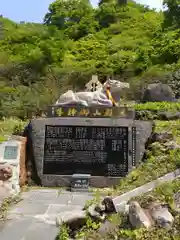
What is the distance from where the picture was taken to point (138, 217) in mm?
4215

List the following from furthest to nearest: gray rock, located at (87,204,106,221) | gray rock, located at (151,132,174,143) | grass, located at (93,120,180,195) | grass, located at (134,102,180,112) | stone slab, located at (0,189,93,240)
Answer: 1. grass, located at (134,102,180,112)
2. gray rock, located at (151,132,174,143)
3. grass, located at (93,120,180,195)
4. stone slab, located at (0,189,93,240)
5. gray rock, located at (87,204,106,221)

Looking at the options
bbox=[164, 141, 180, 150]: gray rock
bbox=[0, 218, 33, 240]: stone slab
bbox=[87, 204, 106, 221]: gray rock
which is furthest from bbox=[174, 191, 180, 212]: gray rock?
bbox=[164, 141, 180, 150]: gray rock

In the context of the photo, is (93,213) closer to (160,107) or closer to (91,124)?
(91,124)

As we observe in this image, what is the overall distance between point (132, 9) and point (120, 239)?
2978 centimetres

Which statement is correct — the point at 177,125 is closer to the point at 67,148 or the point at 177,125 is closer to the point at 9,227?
the point at 67,148

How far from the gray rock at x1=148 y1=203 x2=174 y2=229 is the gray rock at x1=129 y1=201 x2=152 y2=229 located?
86 mm

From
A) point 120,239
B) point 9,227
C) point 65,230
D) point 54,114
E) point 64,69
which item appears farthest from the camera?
point 64,69

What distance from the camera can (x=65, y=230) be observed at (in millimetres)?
4723

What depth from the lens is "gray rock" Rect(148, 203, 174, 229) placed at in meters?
4.15

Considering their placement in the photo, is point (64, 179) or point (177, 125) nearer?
point (64, 179)

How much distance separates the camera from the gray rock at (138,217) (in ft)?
13.6

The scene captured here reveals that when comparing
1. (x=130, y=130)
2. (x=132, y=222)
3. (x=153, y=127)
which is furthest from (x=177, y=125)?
(x=132, y=222)

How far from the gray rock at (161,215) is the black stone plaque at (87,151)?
3488 mm

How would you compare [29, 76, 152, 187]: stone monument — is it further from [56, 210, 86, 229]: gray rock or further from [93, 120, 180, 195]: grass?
[56, 210, 86, 229]: gray rock
